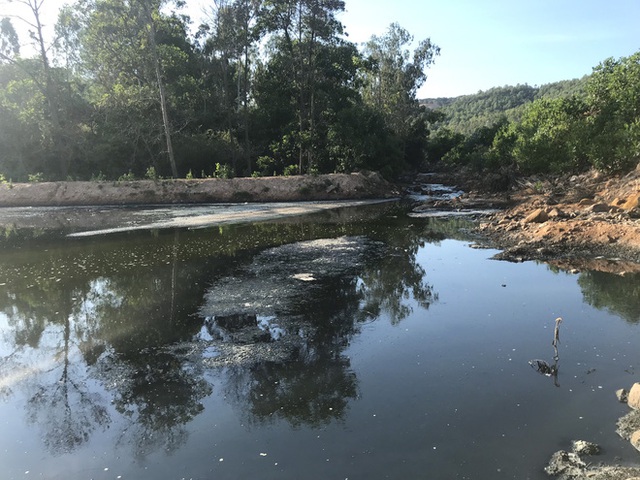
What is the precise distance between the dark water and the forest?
21.5m

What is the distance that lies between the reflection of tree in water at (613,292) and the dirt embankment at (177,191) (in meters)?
21.2

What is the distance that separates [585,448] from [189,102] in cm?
3805

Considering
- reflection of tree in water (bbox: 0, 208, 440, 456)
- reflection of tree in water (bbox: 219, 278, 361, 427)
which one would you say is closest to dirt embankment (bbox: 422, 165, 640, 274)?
reflection of tree in water (bbox: 0, 208, 440, 456)

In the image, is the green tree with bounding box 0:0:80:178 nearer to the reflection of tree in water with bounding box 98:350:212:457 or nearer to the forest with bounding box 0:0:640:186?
the forest with bounding box 0:0:640:186

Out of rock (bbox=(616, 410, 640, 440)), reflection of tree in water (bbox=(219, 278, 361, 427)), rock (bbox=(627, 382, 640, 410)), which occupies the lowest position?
reflection of tree in water (bbox=(219, 278, 361, 427))

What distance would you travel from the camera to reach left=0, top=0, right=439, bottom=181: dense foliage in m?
32.5

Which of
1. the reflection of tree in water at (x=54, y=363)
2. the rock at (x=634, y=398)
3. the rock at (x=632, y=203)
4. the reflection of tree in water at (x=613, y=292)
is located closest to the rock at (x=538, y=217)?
the rock at (x=632, y=203)

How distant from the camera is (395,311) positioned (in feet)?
30.0

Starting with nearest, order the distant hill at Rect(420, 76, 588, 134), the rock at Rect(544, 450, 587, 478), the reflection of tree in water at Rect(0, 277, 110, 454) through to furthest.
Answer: the rock at Rect(544, 450, 587, 478), the reflection of tree in water at Rect(0, 277, 110, 454), the distant hill at Rect(420, 76, 588, 134)

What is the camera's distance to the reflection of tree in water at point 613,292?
8.75m

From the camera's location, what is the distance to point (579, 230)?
1392 cm

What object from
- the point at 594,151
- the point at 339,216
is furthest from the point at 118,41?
the point at 594,151

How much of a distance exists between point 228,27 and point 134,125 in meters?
10.2

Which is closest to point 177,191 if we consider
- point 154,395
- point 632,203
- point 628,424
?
point 632,203
